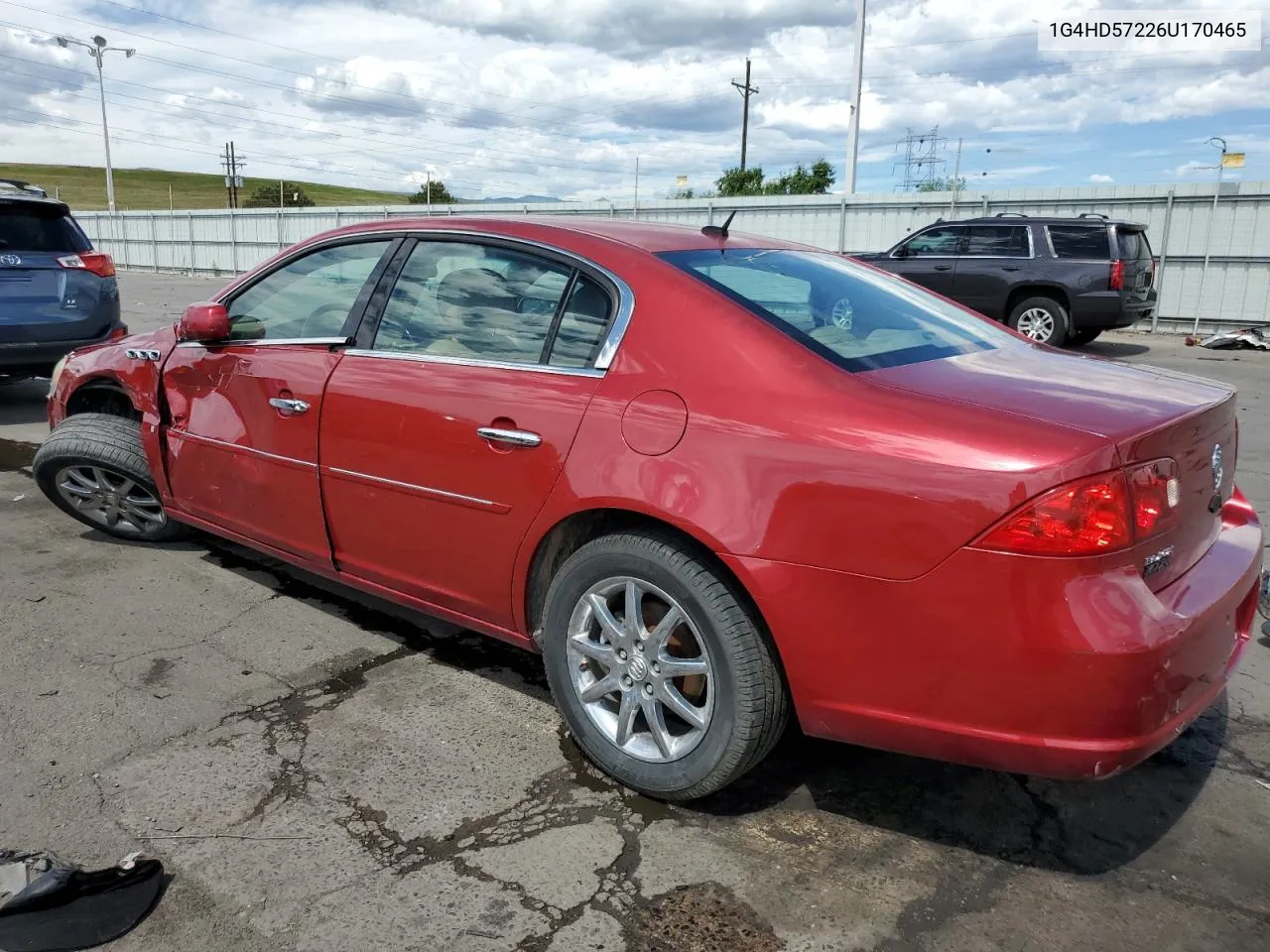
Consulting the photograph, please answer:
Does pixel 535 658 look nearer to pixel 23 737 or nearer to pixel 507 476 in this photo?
pixel 507 476

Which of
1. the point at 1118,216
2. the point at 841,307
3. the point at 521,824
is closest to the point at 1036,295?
the point at 1118,216

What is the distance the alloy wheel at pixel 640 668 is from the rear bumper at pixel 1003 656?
0.29 m

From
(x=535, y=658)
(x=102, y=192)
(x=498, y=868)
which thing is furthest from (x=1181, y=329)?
(x=102, y=192)

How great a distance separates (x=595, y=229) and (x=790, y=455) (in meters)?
1.24

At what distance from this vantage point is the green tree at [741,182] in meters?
57.7

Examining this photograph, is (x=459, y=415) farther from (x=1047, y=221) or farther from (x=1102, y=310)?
(x=1047, y=221)

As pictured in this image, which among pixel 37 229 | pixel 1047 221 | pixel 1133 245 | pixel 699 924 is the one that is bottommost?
pixel 699 924

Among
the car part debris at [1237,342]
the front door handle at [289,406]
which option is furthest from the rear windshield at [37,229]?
the car part debris at [1237,342]

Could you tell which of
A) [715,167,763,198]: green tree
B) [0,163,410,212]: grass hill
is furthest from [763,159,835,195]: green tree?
[0,163,410,212]: grass hill

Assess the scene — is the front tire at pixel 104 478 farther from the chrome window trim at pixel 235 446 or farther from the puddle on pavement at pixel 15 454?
the puddle on pavement at pixel 15 454

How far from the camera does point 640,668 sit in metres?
2.62

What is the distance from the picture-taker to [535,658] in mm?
3674

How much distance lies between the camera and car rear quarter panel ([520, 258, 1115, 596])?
2.08 metres

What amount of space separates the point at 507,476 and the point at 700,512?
2.25 ft
